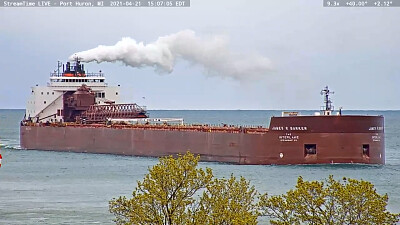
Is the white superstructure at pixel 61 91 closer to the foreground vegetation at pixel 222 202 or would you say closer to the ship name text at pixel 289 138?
the ship name text at pixel 289 138

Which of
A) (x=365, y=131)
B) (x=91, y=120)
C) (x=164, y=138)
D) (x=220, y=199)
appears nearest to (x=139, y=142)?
(x=164, y=138)

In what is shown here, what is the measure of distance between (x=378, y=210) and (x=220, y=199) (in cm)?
311

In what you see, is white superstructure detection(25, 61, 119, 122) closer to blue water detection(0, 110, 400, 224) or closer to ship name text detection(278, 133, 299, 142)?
blue water detection(0, 110, 400, 224)

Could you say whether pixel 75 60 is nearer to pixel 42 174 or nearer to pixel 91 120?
pixel 91 120

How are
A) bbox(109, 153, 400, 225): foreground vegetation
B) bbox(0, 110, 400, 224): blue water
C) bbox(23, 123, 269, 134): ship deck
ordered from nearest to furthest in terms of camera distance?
bbox(109, 153, 400, 225): foreground vegetation < bbox(0, 110, 400, 224): blue water < bbox(23, 123, 269, 134): ship deck

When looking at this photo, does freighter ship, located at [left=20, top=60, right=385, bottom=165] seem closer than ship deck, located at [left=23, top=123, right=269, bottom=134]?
Yes

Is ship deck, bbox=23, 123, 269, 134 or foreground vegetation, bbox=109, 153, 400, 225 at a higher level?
ship deck, bbox=23, 123, 269, 134

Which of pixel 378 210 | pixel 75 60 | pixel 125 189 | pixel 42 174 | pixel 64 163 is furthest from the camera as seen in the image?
pixel 75 60

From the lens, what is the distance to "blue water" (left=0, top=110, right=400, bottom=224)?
31.7 meters

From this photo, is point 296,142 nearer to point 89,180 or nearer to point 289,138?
point 289,138

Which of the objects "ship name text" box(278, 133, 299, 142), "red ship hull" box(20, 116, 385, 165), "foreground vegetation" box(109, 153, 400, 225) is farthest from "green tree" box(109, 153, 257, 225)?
"ship name text" box(278, 133, 299, 142)

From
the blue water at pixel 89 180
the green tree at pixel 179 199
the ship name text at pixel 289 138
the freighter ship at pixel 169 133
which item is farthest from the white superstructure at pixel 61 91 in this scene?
the green tree at pixel 179 199

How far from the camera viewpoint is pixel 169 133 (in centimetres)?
5391

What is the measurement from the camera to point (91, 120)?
62906mm
